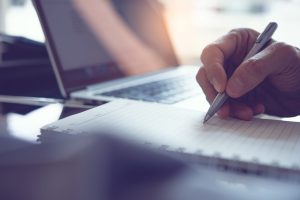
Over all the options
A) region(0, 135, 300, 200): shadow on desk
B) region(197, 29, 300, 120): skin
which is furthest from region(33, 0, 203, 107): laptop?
region(0, 135, 300, 200): shadow on desk

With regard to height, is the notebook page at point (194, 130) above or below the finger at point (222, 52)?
below

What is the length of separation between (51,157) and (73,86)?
495mm

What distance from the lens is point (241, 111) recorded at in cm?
50

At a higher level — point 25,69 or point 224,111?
point 25,69

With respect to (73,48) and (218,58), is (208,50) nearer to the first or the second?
(218,58)

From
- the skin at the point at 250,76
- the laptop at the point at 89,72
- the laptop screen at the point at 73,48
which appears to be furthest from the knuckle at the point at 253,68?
the laptop screen at the point at 73,48

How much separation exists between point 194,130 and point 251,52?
0.18m

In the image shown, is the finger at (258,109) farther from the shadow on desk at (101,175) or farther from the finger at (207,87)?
the shadow on desk at (101,175)

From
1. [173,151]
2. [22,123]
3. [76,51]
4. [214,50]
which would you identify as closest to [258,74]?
[214,50]

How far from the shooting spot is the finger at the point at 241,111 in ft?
1.62

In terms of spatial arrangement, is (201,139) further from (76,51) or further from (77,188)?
(76,51)

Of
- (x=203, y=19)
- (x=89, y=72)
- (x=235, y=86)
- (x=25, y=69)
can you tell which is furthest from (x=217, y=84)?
(x=203, y=19)

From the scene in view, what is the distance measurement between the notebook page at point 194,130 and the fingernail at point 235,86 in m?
0.04

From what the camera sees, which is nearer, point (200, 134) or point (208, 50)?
point (200, 134)
